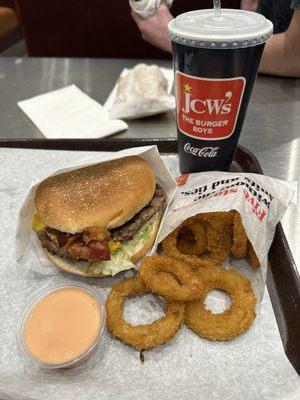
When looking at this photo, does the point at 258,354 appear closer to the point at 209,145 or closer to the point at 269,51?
the point at 209,145

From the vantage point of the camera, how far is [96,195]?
4.19 ft

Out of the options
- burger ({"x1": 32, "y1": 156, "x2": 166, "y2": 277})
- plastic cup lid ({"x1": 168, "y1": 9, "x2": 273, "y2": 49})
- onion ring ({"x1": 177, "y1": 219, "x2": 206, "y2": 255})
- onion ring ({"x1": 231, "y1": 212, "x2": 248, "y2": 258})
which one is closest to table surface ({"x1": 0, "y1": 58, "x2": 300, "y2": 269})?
onion ring ({"x1": 231, "y1": 212, "x2": 248, "y2": 258})

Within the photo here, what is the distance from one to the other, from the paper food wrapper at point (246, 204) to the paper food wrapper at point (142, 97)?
0.73m

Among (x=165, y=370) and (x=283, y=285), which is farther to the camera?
(x=283, y=285)

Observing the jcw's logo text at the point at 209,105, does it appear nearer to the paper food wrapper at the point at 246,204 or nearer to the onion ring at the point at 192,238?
the paper food wrapper at the point at 246,204

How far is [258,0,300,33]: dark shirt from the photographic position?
2.37 meters

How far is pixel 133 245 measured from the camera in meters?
1.29

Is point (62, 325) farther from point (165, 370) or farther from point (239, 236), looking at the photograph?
point (239, 236)

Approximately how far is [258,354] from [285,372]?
0.08 meters

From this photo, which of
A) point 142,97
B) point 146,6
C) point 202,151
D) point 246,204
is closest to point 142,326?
point 246,204

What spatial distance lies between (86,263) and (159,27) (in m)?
1.94

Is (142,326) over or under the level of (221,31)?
under

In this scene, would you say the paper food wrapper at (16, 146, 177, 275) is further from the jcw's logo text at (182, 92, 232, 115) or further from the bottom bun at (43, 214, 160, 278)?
the jcw's logo text at (182, 92, 232, 115)

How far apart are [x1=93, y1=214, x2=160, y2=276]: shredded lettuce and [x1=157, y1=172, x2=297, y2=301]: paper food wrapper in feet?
0.18
